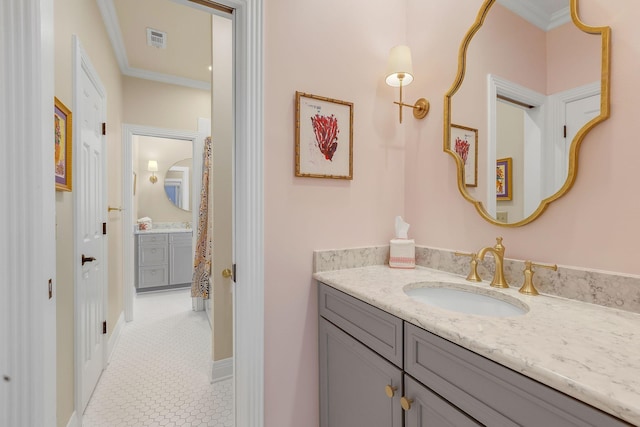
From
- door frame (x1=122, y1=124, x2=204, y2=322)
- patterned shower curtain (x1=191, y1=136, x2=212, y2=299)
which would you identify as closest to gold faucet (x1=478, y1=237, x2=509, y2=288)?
patterned shower curtain (x1=191, y1=136, x2=212, y2=299)

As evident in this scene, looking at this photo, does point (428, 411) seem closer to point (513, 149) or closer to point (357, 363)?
point (357, 363)

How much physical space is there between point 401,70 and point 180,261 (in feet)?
13.7

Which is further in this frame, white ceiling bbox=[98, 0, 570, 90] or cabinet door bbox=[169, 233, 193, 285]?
cabinet door bbox=[169, 233, 193, 285]

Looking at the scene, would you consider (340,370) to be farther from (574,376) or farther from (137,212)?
(137,212)

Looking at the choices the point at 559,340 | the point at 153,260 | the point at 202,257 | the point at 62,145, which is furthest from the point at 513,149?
the point at 153,260

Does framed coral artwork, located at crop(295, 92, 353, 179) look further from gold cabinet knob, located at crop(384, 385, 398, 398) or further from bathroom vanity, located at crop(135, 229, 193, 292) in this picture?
bathroom vanity, located at crop(135, 229, 193, 292)

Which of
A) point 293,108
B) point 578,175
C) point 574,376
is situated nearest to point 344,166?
point 293,108

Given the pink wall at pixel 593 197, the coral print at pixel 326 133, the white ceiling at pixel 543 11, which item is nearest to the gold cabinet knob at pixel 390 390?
the pink wall at pixel 593 197

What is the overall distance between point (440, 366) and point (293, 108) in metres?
1.16

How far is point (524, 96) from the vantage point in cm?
116

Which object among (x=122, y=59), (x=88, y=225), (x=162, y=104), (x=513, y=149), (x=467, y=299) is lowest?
(x=467, y=299)

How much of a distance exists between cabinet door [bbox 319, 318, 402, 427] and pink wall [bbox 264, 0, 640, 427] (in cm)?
9

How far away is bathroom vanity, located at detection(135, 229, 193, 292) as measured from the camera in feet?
13.8

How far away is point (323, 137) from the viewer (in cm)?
142
